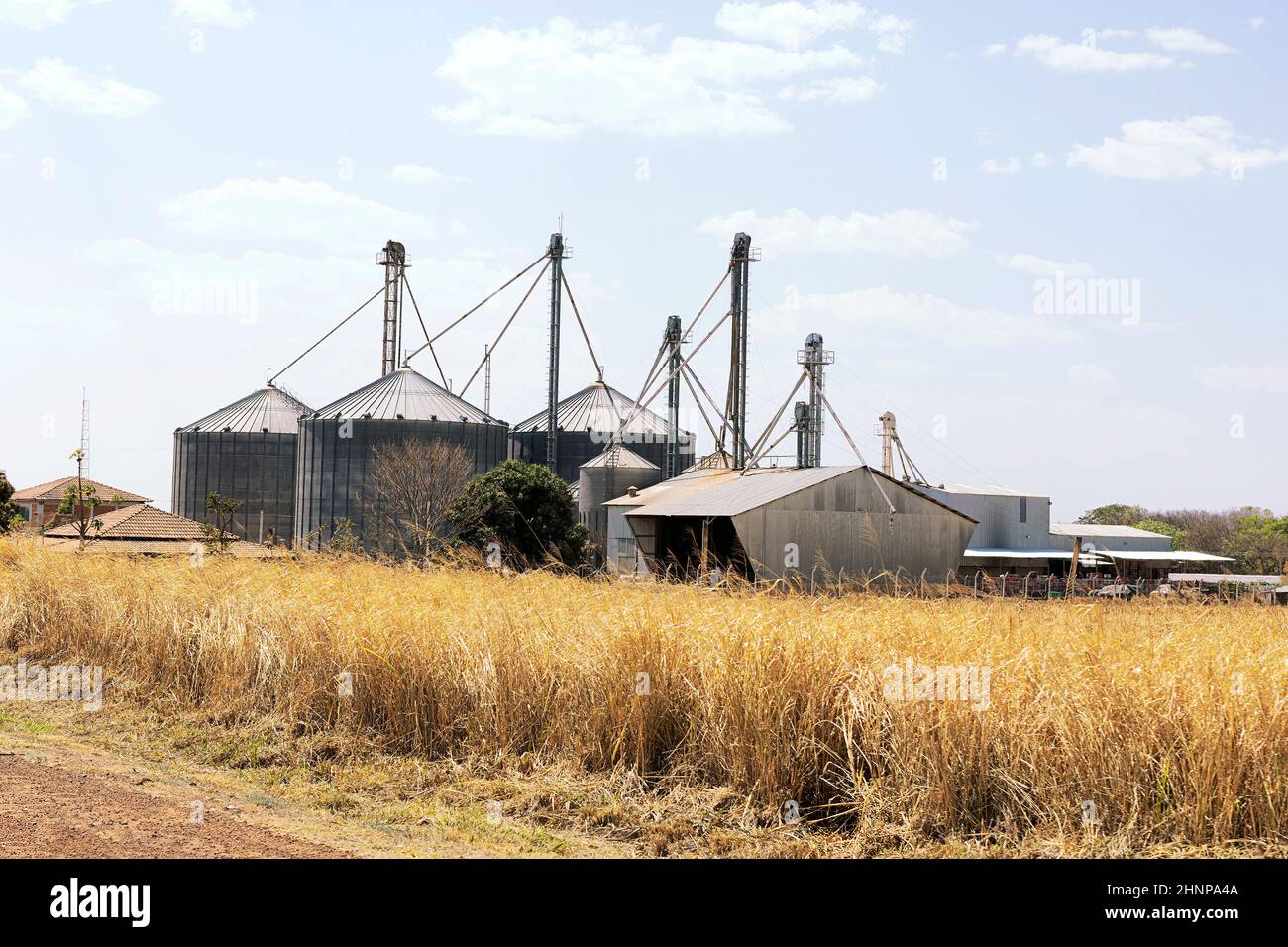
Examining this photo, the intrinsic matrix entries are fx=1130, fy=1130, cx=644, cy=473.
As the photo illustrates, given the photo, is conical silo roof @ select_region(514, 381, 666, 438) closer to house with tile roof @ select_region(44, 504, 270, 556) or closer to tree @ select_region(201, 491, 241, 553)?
tree @ select_region(201, 491, 241, 553)

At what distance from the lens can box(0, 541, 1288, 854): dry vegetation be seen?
702cm

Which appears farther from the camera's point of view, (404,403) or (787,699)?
(404,403)

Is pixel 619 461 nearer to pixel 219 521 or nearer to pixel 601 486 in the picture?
pixel 601 486

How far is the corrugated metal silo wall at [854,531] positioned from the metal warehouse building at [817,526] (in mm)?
32

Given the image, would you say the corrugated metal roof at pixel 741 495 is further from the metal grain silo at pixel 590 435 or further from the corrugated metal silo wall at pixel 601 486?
the metal grain silo at pixel 590 435

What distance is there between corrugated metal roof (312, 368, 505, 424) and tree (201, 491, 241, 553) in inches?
294

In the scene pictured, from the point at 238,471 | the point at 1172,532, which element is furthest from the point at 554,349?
the point at 1172,532

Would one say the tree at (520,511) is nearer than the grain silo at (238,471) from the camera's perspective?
Yes

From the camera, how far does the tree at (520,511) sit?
4591 cm

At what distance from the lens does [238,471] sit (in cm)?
7156

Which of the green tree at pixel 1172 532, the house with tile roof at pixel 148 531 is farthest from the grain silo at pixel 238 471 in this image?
the green tree at pixel 1172 532

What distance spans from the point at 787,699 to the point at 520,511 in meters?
37.7
